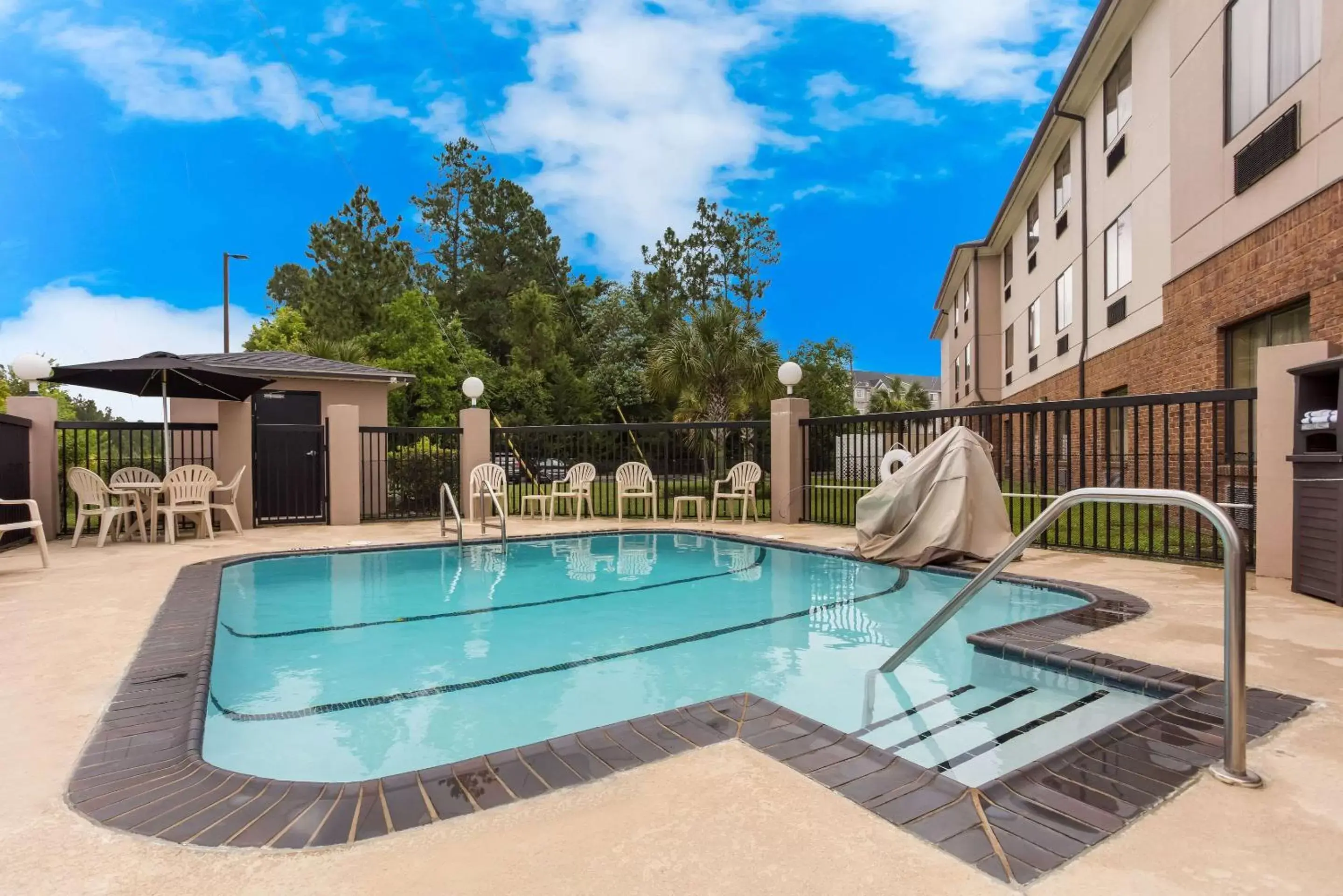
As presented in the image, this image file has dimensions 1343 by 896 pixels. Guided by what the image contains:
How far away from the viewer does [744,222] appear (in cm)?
3244

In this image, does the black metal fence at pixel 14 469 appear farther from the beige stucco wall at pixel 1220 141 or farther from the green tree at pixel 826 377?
the green tree at pixel 826 377

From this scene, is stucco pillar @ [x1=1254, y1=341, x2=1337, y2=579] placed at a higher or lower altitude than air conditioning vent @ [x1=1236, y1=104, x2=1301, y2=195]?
lower

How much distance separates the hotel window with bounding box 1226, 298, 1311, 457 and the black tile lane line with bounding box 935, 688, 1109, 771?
5.26 metres

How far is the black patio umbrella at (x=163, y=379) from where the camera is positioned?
7.92m

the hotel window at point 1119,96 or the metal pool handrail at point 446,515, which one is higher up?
the hotel window at point 1119,96

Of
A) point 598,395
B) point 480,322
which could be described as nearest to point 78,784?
point 598,395

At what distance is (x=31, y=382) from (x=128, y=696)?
8881 mm

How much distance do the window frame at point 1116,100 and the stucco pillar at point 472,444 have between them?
1061 centimetres

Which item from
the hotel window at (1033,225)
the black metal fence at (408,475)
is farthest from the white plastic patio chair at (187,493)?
the hotel window at (1033,225)

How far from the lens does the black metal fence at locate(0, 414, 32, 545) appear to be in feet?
24.6

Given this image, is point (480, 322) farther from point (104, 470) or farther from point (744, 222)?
point (104, 470)

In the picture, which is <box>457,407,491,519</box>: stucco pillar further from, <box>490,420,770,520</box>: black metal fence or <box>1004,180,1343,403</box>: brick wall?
<box>1004,180,1343,403</box>: brick wall

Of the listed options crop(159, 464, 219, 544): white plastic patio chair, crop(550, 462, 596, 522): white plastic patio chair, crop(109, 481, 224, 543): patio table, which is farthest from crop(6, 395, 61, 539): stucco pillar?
crop(550, 462, 596, 522): white plastic patio chair

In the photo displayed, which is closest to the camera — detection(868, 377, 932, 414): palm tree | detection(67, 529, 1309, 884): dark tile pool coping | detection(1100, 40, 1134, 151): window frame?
detection(67, 529, 1309, 884): dark tile pool coping
